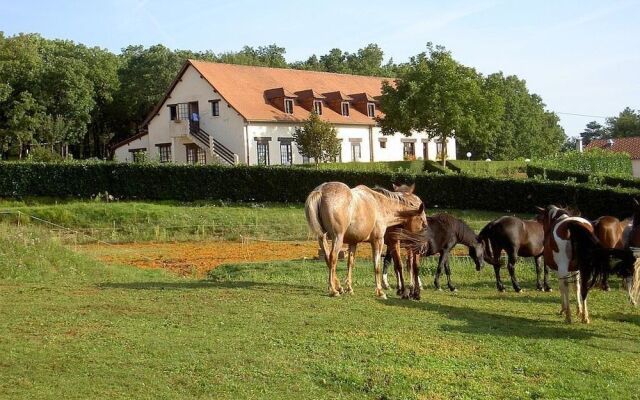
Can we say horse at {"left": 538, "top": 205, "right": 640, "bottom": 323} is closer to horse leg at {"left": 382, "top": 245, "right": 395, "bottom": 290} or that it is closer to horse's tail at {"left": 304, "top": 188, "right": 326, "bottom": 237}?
horse leg at {"left": 382, "top": 245, "right": 395, "bottom": 290}

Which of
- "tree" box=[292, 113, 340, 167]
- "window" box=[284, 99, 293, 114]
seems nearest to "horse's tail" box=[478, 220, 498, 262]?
"tree" box=[292, 113, 340, 167]

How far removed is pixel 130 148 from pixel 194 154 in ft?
23.9

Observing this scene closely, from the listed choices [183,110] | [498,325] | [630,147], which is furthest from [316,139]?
[630,147]

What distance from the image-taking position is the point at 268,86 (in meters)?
61.2

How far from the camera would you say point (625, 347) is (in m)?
11.7

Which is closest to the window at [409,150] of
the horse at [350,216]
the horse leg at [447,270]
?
the horse leg at [447,270]

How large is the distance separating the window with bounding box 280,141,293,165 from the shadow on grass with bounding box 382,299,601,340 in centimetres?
4305

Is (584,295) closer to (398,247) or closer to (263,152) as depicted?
(398,247)

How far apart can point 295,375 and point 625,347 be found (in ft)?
18.9

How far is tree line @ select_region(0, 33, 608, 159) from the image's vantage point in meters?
56.6

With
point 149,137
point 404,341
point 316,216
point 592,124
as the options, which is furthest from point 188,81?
point 592,124

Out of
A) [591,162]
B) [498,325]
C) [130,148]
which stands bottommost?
[498,325]

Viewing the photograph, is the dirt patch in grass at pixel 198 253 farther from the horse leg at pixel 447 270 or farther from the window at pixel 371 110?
the window at pixel 371 110

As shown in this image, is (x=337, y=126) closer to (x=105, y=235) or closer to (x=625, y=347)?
(x=105, y=235)
